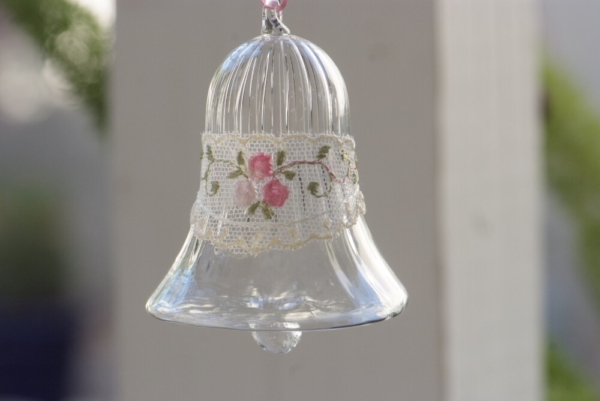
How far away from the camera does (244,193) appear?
433 mm

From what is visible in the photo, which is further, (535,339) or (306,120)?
(535,339)

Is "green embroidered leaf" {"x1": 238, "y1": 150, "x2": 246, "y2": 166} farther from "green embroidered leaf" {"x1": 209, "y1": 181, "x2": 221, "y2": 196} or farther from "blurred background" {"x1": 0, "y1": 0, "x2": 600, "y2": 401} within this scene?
"blurred background" {"x1": 0, "y1": 0, "x2": 600, "y2": 401}

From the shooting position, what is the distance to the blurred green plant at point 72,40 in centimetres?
108

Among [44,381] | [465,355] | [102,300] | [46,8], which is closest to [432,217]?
[465,355]

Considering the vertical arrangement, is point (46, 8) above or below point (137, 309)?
above

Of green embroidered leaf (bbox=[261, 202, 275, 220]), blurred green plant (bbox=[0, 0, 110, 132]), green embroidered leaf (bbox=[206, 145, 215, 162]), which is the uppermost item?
blurred green plant (bbox=[0, 0, 110, 132])

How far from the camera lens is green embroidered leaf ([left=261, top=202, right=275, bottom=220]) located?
42cm

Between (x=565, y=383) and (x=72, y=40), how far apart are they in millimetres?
949

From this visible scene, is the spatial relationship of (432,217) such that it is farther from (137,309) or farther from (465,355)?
(137,309)

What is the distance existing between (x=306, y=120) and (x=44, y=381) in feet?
7.11

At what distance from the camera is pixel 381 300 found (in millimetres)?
412

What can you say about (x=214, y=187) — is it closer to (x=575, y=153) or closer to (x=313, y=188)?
(x=313, y=188)

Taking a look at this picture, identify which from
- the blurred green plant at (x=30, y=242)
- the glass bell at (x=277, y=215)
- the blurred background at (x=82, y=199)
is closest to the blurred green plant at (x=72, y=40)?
the blurred background at (x=82, y=199)

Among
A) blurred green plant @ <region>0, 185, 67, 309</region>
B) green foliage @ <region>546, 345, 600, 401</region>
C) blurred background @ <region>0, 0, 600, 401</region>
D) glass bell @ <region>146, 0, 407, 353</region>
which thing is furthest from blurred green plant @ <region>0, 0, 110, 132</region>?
blurred green plant @ <region>0, 185, 67, 309</region>
